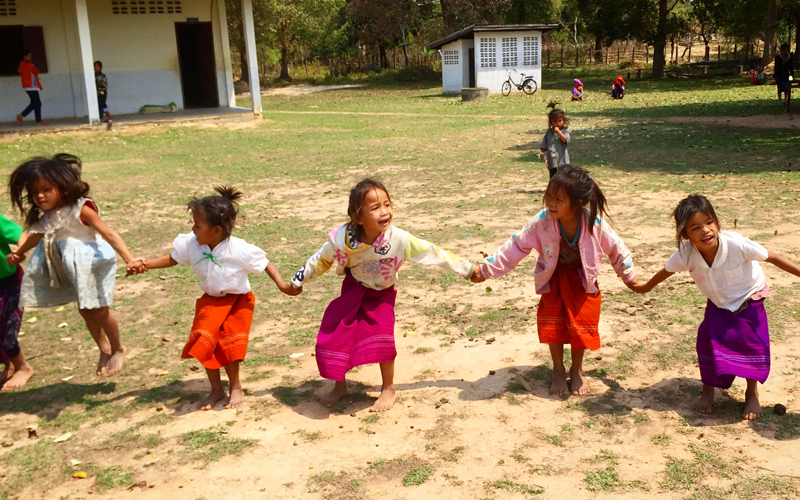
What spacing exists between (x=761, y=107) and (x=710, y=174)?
11094 mm

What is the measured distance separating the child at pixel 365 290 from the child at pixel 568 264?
39cm

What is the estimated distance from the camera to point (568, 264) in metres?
4.10

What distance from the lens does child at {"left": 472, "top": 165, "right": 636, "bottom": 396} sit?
396 cm

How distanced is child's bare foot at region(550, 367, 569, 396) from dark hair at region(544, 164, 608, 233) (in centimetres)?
85

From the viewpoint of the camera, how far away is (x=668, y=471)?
3283mm

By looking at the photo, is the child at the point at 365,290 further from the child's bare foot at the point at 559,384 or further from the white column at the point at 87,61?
the white column at the point at 87,61

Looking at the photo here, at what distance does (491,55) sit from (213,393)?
28779 mm

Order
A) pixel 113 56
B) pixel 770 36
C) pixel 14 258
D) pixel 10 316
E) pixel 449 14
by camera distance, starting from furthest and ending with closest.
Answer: pixel 449 14, pixel 770 36, pixel 113 56, pixel 10 316, pixel 14 258

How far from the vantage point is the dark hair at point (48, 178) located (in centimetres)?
420

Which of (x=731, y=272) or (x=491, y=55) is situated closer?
(x=731, y=272)

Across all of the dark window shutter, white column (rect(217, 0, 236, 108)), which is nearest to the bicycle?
white column (rect(217, 0, 236, 108))

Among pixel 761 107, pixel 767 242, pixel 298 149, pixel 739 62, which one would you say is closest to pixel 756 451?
pixel 767 242

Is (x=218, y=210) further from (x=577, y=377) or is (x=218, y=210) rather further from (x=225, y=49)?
(x=225, y=49)

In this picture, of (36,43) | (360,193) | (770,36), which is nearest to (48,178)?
(360,193)
